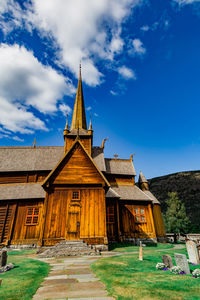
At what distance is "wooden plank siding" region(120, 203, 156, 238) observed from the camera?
1955 centimetres

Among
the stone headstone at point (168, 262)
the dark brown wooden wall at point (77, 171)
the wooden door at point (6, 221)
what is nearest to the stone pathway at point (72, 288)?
the stone headstone at point (168, 262)

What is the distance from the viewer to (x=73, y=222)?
14.3 metres

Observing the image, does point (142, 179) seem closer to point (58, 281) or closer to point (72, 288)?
point (58, 281)

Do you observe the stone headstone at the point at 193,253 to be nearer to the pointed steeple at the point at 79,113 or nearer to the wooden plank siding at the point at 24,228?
the wooden plank siding at the point at 24,228

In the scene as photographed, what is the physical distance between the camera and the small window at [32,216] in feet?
59.2

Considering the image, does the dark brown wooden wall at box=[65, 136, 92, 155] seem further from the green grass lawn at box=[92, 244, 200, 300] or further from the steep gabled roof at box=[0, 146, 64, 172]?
the green grass lawn at box=[92, 244, 200, 300]

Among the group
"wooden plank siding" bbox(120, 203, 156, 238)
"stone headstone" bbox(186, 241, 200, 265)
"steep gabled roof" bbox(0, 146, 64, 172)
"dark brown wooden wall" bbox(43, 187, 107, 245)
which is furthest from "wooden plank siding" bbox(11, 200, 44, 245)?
"stone headstone" bbox(186, 241, 200, 265)

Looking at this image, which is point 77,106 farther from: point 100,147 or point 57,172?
point 57,172

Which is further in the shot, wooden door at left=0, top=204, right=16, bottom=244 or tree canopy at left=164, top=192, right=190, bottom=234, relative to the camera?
tree canopy at left=164, top=192, right=190, bottom=234

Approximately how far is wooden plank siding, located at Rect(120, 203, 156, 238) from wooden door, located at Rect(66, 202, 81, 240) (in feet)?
24.9

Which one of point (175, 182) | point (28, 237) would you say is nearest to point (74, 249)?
point (28, 237)

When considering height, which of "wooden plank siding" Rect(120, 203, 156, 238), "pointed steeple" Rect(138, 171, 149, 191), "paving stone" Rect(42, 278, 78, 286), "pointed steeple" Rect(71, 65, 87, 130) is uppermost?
"pointed steeple" Rect(71, 65, 87, 130)

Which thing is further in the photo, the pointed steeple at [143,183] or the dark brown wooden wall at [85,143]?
the pointed steeple at [143,183]

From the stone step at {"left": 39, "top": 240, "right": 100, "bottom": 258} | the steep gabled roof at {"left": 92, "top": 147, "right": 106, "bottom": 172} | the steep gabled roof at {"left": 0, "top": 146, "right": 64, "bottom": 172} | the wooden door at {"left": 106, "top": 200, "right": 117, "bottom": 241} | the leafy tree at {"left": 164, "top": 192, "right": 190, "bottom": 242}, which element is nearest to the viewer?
the stone step at {"left": 39, "top": 240, "right": 100, "bottom": 258}
